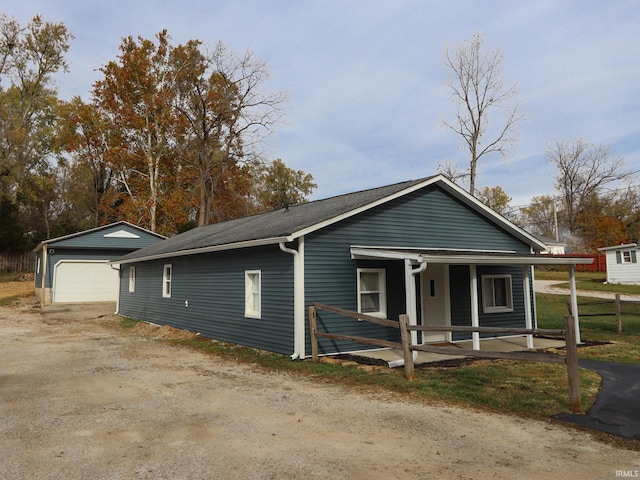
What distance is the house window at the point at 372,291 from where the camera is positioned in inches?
463

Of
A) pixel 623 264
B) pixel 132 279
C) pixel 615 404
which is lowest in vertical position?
pixel 615 404

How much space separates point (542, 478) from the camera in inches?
169

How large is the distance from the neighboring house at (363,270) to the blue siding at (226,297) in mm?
30

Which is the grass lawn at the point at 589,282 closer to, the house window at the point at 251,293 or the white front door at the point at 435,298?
the white front door at the point at 435,298

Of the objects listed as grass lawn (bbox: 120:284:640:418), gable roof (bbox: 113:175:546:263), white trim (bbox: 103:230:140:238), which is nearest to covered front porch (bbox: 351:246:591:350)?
gable roof (bbox: 113:175:546:263)

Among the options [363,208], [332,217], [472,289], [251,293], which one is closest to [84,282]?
[251,293]

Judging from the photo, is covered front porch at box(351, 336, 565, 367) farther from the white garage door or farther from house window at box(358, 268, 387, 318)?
the white garage door

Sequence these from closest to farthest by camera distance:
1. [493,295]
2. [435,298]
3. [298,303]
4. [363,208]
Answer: [298,303]
[363,208]
[435,298]
[493,295]

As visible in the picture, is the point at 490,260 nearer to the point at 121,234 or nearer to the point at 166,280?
the point at 166,280

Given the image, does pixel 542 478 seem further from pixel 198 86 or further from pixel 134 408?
pixel 198 86

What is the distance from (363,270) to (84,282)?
2068 centimetres

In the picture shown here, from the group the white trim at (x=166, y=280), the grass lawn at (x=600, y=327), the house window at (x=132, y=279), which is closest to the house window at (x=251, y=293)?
the white trim at (x=166, y=280)

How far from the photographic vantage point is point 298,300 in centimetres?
1058

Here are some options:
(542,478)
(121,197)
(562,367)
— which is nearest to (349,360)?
(562,367)
